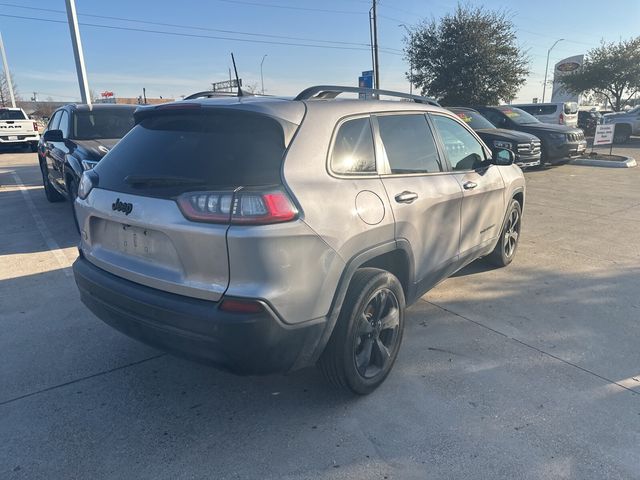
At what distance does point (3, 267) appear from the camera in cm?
522

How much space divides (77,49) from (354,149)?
14.1m

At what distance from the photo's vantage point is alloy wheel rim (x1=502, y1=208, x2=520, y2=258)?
4.99 m

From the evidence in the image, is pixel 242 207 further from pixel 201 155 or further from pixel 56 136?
pixel 56 136

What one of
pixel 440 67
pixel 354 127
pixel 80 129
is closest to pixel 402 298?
pixel 354 127

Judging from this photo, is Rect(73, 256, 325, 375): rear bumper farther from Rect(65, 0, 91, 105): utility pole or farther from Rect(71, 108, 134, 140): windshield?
Rect(65, 0, 91, 105): utility pole

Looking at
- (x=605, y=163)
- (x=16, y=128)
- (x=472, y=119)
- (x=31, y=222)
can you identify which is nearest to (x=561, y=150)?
(x=605, y=163)

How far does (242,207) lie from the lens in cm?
214

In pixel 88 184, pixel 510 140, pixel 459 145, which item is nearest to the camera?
pixel 88 184

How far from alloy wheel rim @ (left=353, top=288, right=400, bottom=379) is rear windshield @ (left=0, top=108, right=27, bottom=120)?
21437 mm

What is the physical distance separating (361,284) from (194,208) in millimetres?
995

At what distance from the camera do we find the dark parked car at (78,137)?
6.11m

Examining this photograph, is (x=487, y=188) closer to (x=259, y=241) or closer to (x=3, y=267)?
(x=259, y=241)

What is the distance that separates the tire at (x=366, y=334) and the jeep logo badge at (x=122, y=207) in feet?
4.07

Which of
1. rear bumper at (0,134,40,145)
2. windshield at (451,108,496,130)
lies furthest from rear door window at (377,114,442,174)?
rear bumper at (0,134,40,145)
